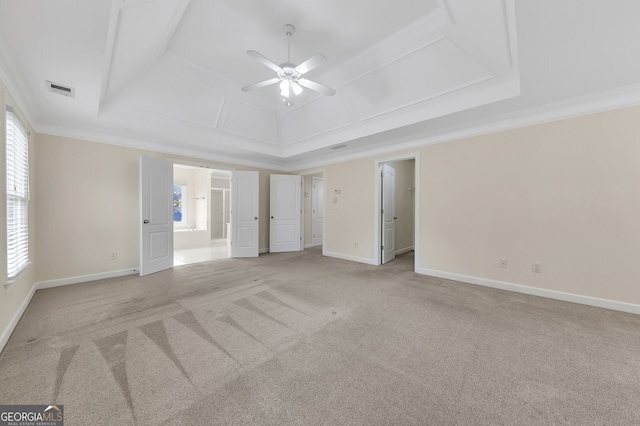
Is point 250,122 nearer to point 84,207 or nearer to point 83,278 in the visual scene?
point 84,207

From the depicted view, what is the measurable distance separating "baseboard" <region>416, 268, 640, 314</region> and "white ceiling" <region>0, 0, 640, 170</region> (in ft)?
7.62

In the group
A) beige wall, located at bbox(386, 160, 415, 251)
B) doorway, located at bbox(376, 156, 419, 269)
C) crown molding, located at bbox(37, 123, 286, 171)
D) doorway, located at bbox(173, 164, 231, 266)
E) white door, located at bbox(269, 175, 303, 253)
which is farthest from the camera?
doorway, located at bbox(173, 164, 231, 266)

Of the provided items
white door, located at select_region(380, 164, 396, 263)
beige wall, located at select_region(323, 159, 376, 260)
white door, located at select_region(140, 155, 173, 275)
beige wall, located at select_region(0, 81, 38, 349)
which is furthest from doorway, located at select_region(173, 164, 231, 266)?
white door, located at select_region(380, 164, 396, 263)

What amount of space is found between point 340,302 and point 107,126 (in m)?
4.49

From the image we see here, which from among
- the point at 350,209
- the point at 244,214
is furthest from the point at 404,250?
the point at 244,214

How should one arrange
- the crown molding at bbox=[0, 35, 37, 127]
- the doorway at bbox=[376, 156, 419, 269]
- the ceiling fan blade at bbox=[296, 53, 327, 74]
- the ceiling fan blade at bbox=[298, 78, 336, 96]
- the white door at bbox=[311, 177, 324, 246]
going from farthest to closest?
the white door at bbox=[311, 177, 324, 246] → the doorway at bbox=[376, 156, 419, 269] → the ceiling fan blade at bbox=[298, 78, 336, 96] → the ceiling fan blade at bbox=[296, 53, 327, 74] → the crown molding at bbox=[0, 35, 37, 127]

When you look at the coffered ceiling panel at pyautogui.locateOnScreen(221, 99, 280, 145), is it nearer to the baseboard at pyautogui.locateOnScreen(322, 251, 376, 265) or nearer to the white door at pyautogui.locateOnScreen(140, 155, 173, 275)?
the white door at pyautogui.locateOnScreen(140, 155, 173, 275)

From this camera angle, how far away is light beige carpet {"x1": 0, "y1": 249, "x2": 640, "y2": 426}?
4.45 ft

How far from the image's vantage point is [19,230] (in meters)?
2.63

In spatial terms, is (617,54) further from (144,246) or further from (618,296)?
(144,246)

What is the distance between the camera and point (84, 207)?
3.77 meters

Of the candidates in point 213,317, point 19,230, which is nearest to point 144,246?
point 19,230

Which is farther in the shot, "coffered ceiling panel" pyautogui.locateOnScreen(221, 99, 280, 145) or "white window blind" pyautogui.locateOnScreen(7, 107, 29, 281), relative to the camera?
"coffered ceiling panel" pyautogui.locateOnScreen(221, 99, 280, 145)

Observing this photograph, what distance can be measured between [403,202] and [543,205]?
3087mm
